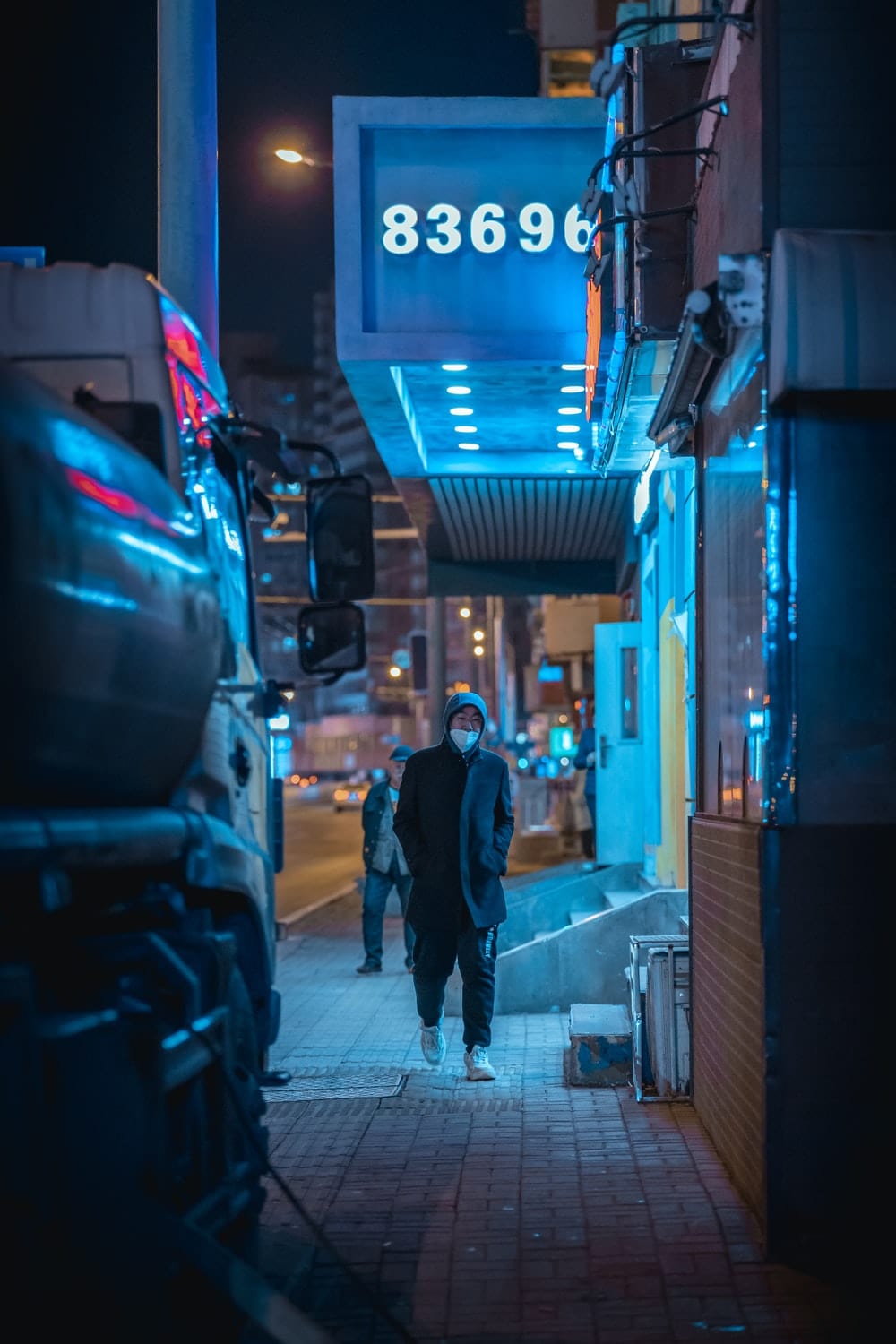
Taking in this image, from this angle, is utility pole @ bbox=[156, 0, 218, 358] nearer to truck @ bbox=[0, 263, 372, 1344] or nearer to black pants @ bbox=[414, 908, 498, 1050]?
truck @ bbox=[0, 263, 372, 1344]

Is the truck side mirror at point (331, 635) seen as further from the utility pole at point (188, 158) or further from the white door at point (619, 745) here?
the white door at point (619, 745)

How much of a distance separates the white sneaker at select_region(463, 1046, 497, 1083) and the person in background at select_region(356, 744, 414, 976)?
14.5ft

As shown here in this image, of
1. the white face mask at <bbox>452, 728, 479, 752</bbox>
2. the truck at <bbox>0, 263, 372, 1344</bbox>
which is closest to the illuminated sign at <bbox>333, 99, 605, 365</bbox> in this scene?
the white face mask at <bbox>452, 728, 479, 752</bbox>

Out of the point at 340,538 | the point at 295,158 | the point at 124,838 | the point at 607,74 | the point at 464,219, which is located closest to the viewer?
the point at 124,838

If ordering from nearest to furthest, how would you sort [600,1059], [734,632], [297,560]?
[734,632] < [600,1059] < [297,560]

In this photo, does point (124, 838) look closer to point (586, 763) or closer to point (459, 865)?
point (459, 865)

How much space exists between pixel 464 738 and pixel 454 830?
1.74 ft

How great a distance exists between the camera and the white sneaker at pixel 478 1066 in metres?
8.13

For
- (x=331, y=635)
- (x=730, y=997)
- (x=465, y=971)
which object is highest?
(x=331, y=635)

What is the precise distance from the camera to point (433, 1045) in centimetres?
849

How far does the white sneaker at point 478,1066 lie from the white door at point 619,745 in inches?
255

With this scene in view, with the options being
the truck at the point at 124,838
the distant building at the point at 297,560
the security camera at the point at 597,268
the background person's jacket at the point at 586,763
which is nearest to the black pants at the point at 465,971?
the truck at the point at 124,838

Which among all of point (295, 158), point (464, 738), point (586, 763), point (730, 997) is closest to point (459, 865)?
point (464, 738)

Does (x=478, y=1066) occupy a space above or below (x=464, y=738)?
below
